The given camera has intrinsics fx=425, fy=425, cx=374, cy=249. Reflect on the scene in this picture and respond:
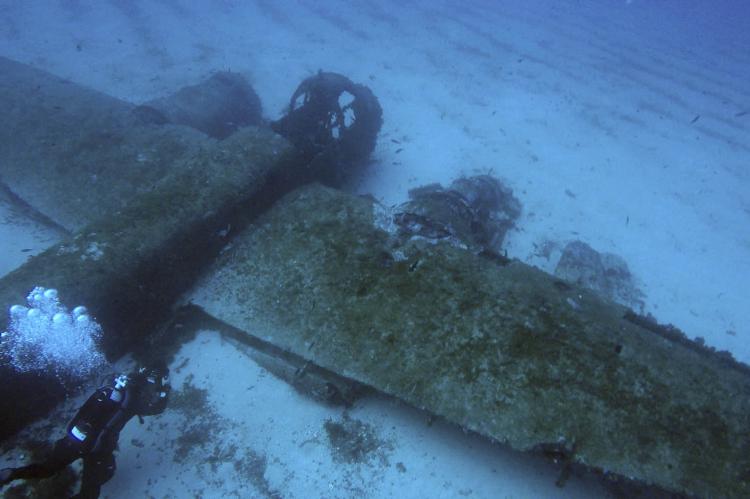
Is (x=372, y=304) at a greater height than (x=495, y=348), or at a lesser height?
lesser

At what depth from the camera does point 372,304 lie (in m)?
3.54

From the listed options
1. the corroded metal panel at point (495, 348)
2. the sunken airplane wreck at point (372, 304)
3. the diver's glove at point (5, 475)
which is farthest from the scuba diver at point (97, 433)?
the corroded metal panel at point (495, 348)

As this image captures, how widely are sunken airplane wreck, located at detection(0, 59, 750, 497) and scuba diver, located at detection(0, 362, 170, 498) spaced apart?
571 millimetres

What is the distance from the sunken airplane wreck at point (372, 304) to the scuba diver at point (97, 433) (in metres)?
0.57

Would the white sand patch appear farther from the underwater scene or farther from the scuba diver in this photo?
the scuba diver

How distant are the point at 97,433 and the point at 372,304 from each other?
2142 mm

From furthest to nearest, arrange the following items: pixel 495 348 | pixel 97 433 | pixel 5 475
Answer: pixel 495 348, pixel 97 433, pixel 5 475

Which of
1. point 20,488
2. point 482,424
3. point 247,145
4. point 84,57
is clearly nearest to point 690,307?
point 482,424

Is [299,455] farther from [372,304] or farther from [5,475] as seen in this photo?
[5,475]

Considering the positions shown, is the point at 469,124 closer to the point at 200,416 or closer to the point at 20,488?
the point at 200,416

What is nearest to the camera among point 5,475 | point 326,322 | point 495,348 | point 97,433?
point 5,475

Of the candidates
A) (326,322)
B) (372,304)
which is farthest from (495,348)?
(326,322)

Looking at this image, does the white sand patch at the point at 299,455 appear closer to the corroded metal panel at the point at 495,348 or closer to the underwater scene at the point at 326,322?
the underwater scene at the point at 326,322

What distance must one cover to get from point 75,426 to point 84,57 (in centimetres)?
1181
